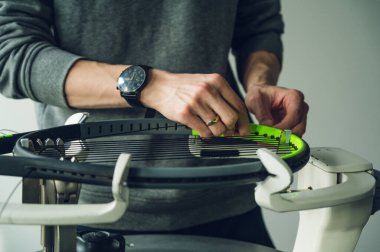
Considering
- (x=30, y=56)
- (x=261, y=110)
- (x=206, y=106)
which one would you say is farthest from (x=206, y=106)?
(x=30, y=56)

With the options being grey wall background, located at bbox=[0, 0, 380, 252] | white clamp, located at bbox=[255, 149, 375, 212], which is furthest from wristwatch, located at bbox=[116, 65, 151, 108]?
grey wall background, located at bbox=[0, 0, 380, 252]

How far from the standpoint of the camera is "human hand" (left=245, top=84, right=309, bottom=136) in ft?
2.27

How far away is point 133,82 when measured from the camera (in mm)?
636

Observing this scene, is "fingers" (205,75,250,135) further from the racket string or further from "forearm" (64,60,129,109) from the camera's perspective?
"forearm" (64,60,129,109)

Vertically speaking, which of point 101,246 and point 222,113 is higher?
point 222,113

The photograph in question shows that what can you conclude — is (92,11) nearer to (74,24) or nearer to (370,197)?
(74,24)

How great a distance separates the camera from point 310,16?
1.42 metres

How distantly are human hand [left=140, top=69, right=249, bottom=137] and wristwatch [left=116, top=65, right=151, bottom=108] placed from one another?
3 centimetres

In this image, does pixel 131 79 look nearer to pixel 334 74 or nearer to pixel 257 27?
pixel 257 27

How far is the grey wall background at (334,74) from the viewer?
141 cm

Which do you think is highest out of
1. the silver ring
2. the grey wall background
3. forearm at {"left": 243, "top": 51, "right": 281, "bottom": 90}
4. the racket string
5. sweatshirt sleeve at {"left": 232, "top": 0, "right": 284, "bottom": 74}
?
sweatshirt sleeve at {"left": 232, "top": 0, "right": 284, "bottom": 74}

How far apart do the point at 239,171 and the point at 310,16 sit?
3.65 feet

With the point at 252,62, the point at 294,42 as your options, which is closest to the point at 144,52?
the point at 252,62

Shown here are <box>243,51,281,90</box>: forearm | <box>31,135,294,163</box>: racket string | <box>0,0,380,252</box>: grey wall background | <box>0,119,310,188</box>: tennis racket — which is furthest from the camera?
<box>0,0,380,252</box>: grey wall background
